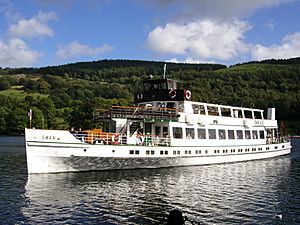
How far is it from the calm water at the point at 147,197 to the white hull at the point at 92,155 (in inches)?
37.7

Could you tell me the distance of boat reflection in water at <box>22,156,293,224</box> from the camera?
66.9 ft

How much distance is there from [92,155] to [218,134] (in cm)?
1742

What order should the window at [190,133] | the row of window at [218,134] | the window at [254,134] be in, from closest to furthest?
1. the row of window at [218,134]
2. the window at [190,133]
3. the window at [254,134]

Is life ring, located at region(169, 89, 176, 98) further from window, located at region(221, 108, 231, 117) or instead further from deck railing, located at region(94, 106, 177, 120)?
window, located at region(221, 108, 231, 117)

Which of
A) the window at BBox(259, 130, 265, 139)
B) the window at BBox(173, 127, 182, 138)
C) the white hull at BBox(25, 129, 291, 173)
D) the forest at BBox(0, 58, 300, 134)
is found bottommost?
the white hull at BBox(25, 129, 291, 173)

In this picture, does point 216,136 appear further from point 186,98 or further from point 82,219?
point 82,219

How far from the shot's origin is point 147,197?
25031 mm

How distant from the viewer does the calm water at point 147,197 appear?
20.3 meters

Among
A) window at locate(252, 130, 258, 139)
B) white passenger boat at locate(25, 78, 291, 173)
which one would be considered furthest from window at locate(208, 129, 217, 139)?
window at locate(252, 130, 258, 139)

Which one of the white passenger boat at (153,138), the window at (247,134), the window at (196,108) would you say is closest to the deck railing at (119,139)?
the white passenger boat at (153,138)

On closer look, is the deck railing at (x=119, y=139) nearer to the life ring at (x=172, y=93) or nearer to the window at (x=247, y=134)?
the life ring at (x=172, y=93)

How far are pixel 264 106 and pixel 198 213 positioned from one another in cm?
13306

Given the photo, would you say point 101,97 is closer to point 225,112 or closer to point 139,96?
point 225,112

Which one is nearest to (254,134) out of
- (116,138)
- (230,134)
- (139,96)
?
(230,134)
